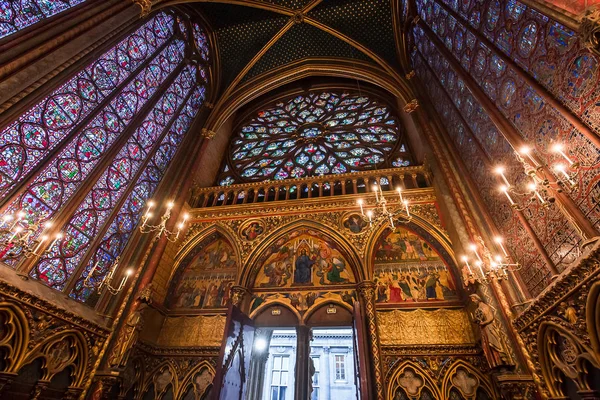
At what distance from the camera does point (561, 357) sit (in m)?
3.77

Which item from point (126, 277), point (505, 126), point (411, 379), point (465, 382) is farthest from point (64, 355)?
point (505, 126)

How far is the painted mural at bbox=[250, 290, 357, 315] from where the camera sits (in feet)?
22.6

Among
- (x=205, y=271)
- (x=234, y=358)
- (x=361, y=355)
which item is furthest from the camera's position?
(x=205, y=271)

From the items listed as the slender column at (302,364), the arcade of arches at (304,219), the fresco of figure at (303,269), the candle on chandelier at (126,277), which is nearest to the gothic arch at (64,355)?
the arcade of arches at (304,219)

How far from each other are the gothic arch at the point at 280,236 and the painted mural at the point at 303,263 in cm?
14

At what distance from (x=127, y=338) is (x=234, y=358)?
7.09ft

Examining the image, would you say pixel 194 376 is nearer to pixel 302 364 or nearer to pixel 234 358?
pixel 234 358

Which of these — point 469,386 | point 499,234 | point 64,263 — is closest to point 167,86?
point 64,263

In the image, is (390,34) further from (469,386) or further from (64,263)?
(64,263)

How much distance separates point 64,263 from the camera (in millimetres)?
5355

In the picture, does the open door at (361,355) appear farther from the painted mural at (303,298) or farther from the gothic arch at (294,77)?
the gothic arch at (294,77)

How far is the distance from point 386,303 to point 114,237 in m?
6.40

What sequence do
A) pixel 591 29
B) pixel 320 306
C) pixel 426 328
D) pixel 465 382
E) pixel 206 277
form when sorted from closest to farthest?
pixel 591 29 → pixel 465 382 → pixel 426 328 → pixel 320 306 → pixel 206 277

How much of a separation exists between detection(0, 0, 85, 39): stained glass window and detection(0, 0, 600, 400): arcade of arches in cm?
3
